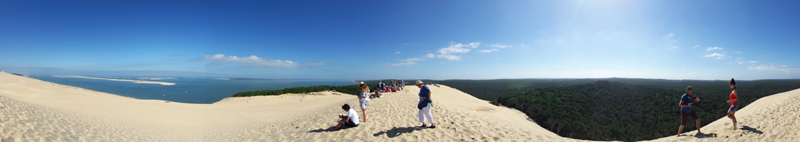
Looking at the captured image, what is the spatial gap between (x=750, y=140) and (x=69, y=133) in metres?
15.3

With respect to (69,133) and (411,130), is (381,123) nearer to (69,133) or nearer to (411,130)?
(411,130)

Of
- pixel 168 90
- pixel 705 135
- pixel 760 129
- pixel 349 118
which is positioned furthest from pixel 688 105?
pixel 168 90

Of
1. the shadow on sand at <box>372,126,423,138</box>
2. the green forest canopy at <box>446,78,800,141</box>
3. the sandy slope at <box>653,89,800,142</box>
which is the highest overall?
the sandy slope at <box>653,89,800,142</box>

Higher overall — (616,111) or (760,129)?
(760,129)

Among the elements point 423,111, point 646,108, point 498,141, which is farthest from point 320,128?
point 646,108

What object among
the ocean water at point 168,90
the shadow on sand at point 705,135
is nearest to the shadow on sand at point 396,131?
the shadow on sand at point 705,135

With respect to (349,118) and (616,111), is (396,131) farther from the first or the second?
(616,111)

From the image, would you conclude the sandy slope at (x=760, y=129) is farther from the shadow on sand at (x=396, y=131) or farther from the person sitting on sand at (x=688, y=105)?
the shadow on sand at (x=396, y=131)

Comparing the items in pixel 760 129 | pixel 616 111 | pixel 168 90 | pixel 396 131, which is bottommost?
pixel 616 111

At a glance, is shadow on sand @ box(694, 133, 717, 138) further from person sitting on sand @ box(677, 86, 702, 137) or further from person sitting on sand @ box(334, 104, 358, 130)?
person sitting on sand @ box(334, 104, 358, 130)

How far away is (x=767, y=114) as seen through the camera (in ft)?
22.0

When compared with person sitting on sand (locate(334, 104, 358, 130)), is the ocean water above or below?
below

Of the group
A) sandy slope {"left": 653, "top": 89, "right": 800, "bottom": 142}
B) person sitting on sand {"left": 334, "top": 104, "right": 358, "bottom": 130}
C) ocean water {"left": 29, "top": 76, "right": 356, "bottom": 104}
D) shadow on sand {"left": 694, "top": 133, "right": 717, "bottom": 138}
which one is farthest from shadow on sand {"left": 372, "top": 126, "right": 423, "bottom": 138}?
ocean water {"left": 29, "top": 76, "right": 356, "bottom": 104}

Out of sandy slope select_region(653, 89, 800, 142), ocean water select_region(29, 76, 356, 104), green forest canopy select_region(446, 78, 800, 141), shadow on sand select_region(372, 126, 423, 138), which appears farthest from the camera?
ocean water select_region(29, 76, 356, 104)
